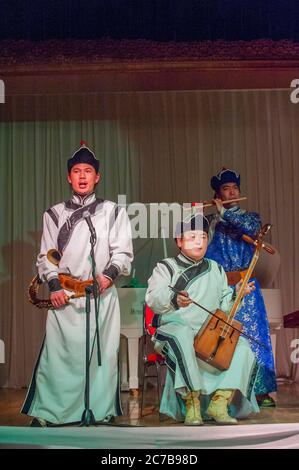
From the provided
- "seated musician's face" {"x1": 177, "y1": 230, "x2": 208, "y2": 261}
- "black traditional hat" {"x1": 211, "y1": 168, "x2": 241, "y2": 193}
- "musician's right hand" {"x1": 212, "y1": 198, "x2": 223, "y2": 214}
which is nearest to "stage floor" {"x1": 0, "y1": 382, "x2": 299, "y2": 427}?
"seated musician's face" {"x1": 177, "y1": 230, "x2": 208, "y2": 261}

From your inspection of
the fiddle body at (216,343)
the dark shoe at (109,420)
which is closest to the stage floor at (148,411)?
the dark shoe at (109,420)

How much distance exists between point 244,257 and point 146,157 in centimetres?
103

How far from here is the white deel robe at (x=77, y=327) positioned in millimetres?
4914

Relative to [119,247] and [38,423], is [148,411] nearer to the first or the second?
[38,423]

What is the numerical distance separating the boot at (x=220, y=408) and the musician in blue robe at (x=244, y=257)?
40 cm

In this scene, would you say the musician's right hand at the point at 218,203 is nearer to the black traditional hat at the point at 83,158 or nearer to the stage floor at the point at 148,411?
the black traditional hat at the point at 83,158

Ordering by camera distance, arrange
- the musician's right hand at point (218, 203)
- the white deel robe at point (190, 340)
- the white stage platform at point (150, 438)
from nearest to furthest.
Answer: the white stage platform at point (150, 438)
the white deel robe at point (190, 340)
the musician's right hand at point (218, 203)

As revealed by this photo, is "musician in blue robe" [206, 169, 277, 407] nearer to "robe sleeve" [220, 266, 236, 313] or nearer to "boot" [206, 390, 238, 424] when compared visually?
"robe sleeve" [220, 266, 236, 313]

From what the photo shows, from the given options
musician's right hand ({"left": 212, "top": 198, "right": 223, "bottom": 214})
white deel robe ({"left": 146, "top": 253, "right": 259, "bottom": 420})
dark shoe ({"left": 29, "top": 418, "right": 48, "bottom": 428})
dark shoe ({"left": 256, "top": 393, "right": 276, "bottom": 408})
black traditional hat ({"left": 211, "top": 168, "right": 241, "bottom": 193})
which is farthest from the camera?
black traditional hat ({"left": 211, "top": 168, "right": 241, "bottom": 193})

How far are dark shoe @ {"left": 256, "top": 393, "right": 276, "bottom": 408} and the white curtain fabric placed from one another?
29 cm

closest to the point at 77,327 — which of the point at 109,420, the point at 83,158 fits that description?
the point at 109,420

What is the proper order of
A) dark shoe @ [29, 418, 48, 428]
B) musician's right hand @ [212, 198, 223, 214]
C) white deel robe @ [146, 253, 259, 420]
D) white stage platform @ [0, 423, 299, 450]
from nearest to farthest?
white stage platform @ [0, 423, 299, 450] → dark shoe @ [29, 418, 48, 428] → white deel robe @ [146, 253, 259, 420] → musician's right hand @ [212, 198, 223, 214]

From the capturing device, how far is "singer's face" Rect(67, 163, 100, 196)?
5094 millimetres
